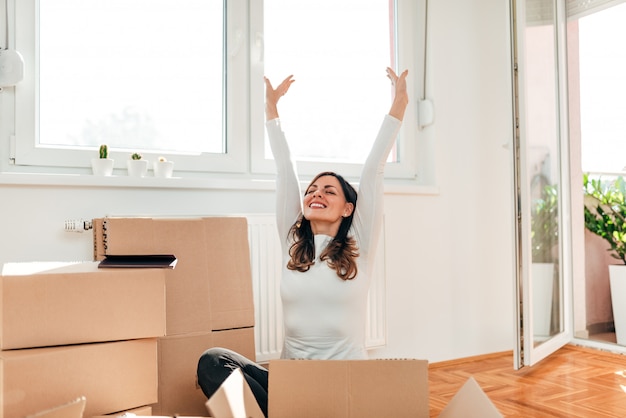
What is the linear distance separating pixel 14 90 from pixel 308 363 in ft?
4.70

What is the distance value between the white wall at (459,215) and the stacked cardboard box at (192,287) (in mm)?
508

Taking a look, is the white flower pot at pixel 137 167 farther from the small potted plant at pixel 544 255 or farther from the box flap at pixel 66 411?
the small potted plant at pixel 544 255

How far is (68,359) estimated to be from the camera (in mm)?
1169

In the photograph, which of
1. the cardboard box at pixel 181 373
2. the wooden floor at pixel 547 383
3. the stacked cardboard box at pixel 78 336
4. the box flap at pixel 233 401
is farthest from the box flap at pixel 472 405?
the wooden floor at pixel 547 383

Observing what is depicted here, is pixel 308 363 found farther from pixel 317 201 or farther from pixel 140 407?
pixel 317 201

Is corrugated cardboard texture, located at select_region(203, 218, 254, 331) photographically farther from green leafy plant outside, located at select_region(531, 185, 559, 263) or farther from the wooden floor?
green leafy plant outside, located at select_region(531, 185, 559, 263)

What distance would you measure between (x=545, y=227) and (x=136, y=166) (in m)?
1.89

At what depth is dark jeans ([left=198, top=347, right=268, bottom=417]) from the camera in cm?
143

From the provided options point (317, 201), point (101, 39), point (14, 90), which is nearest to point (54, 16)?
point (101, 39)

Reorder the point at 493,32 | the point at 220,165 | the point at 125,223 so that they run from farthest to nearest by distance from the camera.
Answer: the point at 493,32, the point at 220,165, the point at 125,223

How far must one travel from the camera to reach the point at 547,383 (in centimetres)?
232

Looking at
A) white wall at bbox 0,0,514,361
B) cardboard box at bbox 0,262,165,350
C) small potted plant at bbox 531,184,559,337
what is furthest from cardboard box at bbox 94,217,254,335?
small potted plant at bbox 531,184,559,337

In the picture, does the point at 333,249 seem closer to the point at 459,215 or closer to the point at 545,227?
the point at 459,215

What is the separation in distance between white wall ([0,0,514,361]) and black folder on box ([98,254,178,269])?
86 cm
